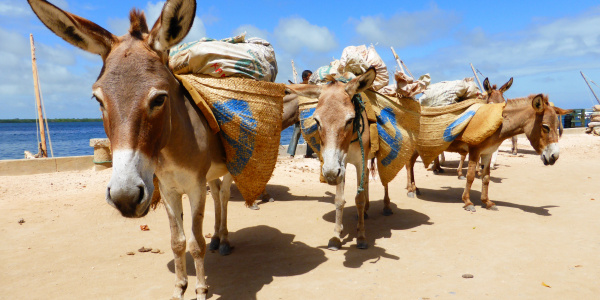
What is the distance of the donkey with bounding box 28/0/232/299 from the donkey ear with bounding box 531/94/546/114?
612cm

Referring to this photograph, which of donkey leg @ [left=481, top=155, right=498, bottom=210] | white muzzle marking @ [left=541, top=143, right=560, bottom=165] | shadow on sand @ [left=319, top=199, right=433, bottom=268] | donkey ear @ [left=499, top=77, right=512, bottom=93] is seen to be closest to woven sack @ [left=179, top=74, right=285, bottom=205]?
shadow on sand @ [left=319, top=199, right=433, bottom=268]

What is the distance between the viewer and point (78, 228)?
5430 mm

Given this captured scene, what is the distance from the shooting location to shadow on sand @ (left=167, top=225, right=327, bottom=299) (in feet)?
11.8

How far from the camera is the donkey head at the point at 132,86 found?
2.05 metres

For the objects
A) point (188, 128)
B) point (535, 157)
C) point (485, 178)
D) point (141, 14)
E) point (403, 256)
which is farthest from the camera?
point (535, 157)

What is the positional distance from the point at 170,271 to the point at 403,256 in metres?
2.84

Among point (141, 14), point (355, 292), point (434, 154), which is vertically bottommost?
point (355, 292)

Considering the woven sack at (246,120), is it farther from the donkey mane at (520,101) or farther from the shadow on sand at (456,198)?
the donkey mane at (520,101)

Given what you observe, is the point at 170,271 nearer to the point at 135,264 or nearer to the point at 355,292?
the point at 135,264

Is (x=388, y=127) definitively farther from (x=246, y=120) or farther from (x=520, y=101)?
(x=520, y=101)

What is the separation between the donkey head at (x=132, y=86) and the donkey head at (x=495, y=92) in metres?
10.5

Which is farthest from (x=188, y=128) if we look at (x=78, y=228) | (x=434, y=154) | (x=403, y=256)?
(x=434, y=154)

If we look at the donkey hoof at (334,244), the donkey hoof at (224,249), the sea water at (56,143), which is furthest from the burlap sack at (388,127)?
the sea water at (56,143)

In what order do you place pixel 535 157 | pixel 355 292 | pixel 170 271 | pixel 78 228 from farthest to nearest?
pixel 535 157
pixel 78 228
pixel 170 271
pixel 355 292
